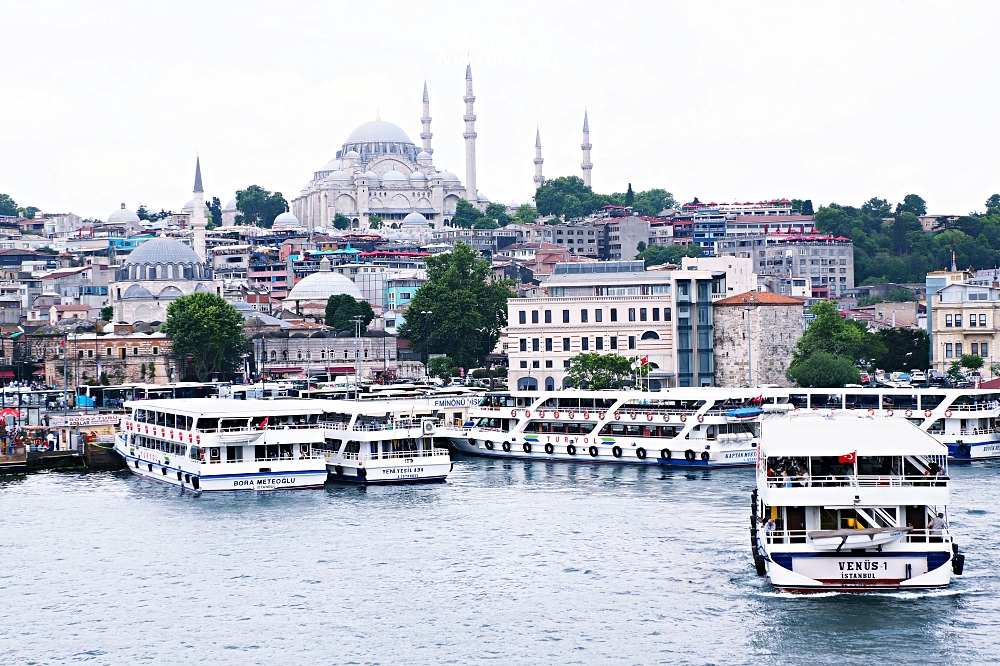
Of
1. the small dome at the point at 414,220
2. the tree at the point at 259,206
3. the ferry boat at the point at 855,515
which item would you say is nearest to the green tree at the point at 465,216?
the small dome at the point at 414,220

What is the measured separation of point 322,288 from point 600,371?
→ 1809 inches

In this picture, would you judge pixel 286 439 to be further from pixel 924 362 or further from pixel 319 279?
pixel 319 279

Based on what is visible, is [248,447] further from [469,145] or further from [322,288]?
[469,145]

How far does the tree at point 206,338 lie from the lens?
84.9 metres

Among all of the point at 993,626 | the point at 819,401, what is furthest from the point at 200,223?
the point at 993,626

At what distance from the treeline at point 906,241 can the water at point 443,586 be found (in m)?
88.9

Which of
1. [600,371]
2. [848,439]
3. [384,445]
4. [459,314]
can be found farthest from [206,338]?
[848,439]

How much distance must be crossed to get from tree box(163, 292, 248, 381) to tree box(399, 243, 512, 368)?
367 inches

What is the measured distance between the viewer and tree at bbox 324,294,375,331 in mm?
99812

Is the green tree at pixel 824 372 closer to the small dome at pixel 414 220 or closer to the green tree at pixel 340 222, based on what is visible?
the small dome at pixel 414 220

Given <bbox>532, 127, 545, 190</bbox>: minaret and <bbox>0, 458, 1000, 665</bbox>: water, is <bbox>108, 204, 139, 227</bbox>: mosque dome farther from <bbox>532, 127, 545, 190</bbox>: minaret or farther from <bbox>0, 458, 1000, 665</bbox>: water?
<bbox>0, 458, 1000, 665</bbox>: water

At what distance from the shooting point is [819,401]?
2266 inches

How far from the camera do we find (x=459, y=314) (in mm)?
87438

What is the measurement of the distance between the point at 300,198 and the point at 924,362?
358ft
